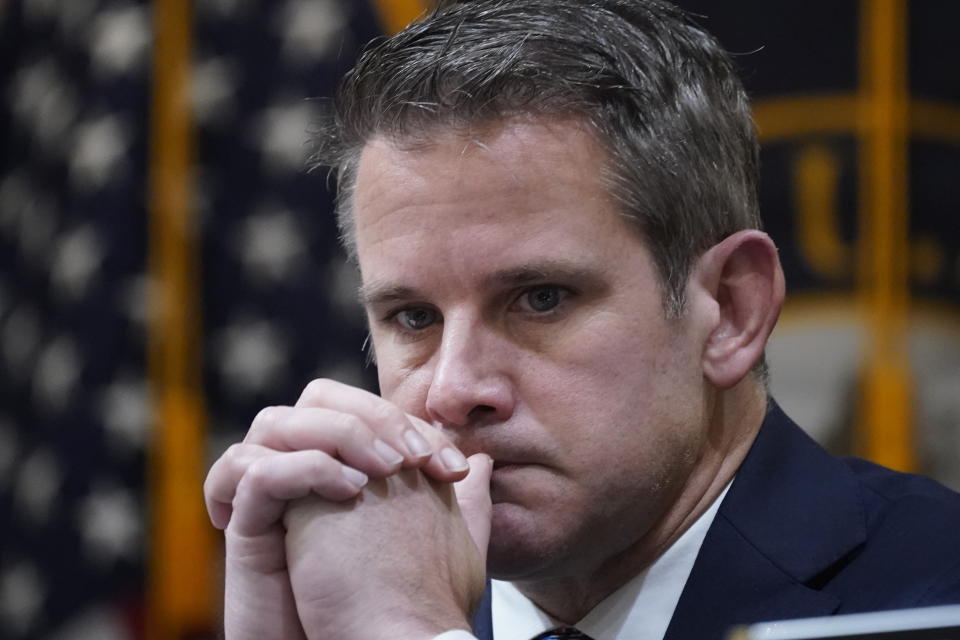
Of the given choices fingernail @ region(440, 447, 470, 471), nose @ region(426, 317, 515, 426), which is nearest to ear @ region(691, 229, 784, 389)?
nose @ region(426, 317, 515, 426)

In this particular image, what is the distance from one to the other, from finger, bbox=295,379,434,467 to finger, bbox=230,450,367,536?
6 cm

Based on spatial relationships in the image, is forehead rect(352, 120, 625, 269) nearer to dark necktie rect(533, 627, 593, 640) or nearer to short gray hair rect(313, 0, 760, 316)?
short gray hair rect(313, 0, 760, 316)

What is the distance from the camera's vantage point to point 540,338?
6.63 ft

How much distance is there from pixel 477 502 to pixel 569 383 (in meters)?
0.23

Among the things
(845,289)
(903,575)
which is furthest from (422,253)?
(845,289)

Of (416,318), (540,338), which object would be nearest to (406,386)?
(416,318)

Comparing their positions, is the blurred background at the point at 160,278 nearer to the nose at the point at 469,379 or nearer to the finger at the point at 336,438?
the nose at the point at 469,379

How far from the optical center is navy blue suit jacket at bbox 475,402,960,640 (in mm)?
1998

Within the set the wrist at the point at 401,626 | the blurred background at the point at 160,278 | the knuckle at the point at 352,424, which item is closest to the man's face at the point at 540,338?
the knuckle at the point at 352,424

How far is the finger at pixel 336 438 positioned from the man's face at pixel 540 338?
0.71 feet

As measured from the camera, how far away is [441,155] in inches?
82.4

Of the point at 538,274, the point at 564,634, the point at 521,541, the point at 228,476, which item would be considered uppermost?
the point at 538,274

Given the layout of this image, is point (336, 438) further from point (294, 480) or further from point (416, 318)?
point (416, 318)

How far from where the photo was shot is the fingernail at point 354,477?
5.70ft
